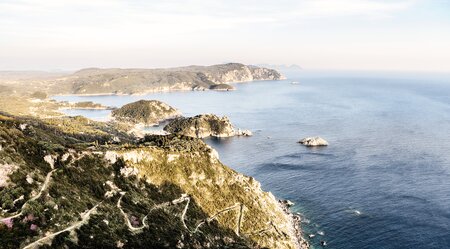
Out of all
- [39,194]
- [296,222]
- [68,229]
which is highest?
[39,194]

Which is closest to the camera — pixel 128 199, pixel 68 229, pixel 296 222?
pixel 68 229

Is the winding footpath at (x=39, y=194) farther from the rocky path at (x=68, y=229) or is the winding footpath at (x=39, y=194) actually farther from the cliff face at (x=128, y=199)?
the rocky path at (x=68, y=229)

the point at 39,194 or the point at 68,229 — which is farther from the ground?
the point at 39,194

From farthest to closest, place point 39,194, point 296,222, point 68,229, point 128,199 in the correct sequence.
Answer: point 296,222 < point 128,199 < point 39,194 < point 68,229

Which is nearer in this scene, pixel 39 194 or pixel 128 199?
pixel 39 194

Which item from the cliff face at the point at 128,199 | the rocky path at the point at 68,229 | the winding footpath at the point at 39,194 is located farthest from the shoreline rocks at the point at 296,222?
the winding footpath at the point at 39,194

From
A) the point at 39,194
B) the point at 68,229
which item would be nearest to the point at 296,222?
the point at 68,229

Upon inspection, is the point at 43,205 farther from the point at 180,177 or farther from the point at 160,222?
the point at 180,177

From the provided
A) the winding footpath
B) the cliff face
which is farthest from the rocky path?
the winding footpath

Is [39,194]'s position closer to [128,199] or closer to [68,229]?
[68,229]
